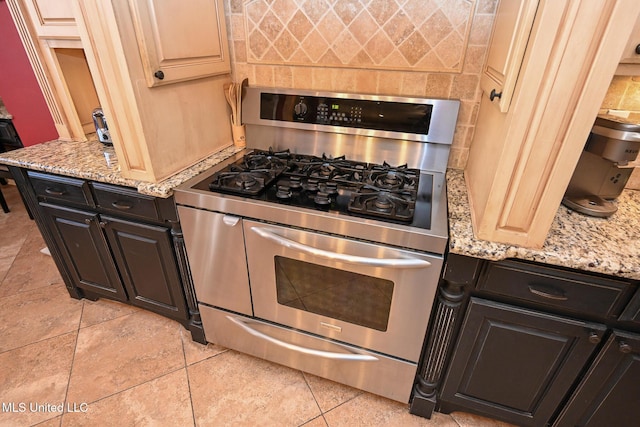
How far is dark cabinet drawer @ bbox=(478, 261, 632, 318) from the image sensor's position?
92 centimetres

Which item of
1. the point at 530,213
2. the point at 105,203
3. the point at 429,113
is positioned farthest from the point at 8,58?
the point at 530,213

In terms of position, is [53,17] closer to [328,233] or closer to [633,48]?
[328,233]

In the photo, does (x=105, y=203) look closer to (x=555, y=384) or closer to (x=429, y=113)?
(x=429, y=113)

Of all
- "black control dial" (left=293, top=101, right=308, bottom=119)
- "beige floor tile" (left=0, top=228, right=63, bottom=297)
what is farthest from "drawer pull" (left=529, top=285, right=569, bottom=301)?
"beige floor tile" (left=0, top=228, right=63, bottom=297)

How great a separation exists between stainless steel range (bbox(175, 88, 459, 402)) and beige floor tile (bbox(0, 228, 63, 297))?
139 centimetres

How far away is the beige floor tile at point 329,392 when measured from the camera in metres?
1.47

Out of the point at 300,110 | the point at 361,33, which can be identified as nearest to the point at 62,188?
the point at 300,110

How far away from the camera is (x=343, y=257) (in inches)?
43.2

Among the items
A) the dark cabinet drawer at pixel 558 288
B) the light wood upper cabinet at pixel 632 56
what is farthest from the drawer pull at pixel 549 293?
the light wood upper cabinet at pixel 632 56

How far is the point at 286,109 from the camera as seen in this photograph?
158 cm

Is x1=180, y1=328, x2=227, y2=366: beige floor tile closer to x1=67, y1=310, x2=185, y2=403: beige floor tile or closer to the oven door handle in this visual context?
x1=67, y1=310, x2=185, y2=403: beige floor tile

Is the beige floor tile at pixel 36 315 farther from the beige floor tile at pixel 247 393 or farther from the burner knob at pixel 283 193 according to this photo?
the burner knob at pixel 283 193

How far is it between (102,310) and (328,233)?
1.63 meters

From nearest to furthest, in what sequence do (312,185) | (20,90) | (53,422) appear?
(312,185)
(53,422)
(20,90)
